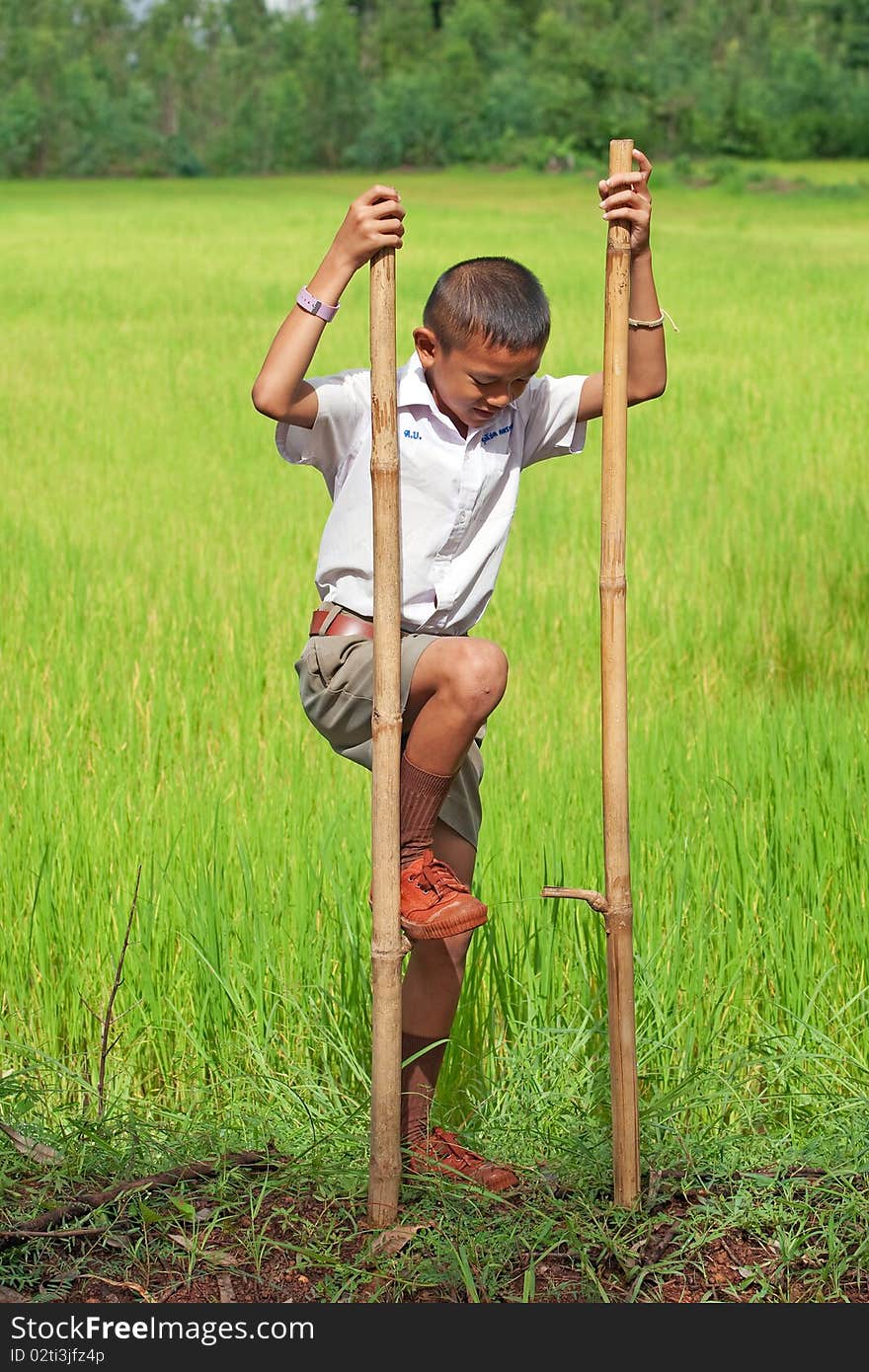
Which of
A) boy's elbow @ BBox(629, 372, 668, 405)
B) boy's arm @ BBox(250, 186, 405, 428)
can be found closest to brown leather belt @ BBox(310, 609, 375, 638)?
boy's arm @ BBox(250, 186, 405, 428)

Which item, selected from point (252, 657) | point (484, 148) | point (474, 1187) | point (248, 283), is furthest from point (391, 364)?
point (484, 148)

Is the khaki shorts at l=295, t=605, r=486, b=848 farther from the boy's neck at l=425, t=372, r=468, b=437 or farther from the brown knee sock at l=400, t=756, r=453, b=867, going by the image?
the boy's neck at l=425, t=372, r=468, b=437

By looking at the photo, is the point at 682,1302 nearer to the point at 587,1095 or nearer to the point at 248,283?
the point at 587,1095

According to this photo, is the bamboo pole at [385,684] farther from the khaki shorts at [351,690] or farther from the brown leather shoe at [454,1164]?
the brown leather shoe at [454,1164]

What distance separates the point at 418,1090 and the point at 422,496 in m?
0.96

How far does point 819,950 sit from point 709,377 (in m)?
8.41

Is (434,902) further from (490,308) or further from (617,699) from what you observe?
(490,308)

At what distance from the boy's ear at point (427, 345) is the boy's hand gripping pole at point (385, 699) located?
0.08 m

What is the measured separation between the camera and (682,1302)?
230 centimetres

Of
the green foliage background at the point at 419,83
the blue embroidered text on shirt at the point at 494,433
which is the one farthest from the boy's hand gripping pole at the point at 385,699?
the green foliage background at the point at 419,83

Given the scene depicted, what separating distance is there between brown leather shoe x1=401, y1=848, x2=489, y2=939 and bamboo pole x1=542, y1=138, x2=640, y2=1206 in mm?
119

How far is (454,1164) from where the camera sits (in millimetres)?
2512

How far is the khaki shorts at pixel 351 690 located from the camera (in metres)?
2.37

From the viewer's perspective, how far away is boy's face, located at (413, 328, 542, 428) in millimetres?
2260
